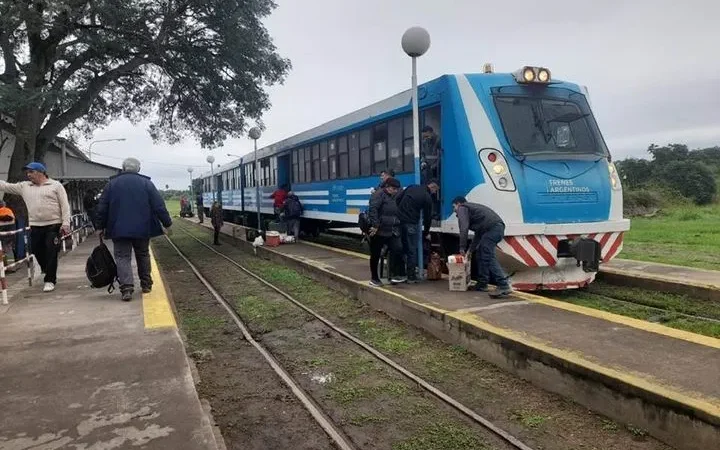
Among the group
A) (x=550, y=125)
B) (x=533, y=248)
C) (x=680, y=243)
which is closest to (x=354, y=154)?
(x=550, y=125)

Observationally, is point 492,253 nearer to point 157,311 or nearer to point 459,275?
point 459,275

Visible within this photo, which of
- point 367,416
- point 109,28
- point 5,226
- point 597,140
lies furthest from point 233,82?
point 367,416

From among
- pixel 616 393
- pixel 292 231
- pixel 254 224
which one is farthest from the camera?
pixel 254 224

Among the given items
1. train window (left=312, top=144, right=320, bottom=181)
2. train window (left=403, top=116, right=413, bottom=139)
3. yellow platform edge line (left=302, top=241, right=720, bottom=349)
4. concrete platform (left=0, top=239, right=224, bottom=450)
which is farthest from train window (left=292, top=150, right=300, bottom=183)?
yellow platform edge line (left=302, top=241, right=720, bottom=349)

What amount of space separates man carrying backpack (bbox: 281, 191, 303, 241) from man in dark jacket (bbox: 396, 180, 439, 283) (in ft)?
25.5

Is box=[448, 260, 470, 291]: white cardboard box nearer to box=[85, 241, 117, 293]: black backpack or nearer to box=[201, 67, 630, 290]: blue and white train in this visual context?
box=[201, 67, 630, 290]: blue and white train

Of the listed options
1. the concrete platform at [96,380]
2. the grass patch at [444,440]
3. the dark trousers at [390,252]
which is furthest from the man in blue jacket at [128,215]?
the grass patch at [444,440]

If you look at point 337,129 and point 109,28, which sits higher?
point 109,28

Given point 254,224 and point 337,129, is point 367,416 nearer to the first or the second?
point 337,129

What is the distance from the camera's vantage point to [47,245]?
7.20m

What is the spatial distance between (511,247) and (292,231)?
9642 millimetres

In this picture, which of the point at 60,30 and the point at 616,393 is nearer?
the point at 616,393

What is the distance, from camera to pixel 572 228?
25.0 feet

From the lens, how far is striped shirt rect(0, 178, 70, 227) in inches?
278
